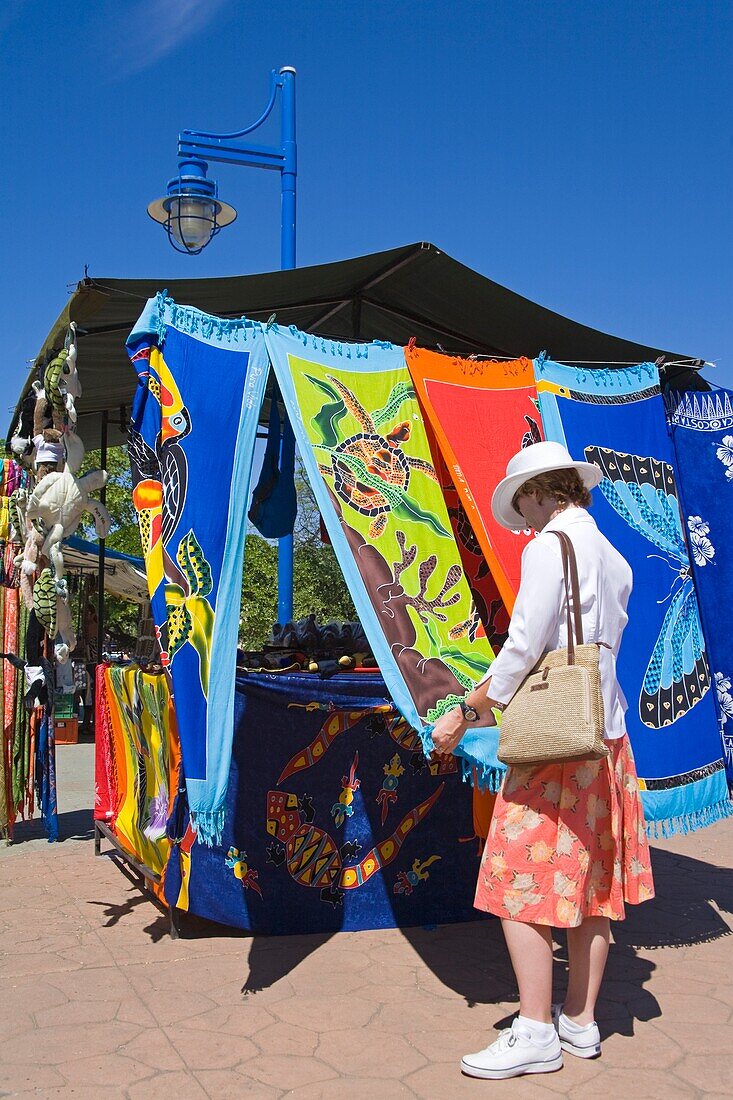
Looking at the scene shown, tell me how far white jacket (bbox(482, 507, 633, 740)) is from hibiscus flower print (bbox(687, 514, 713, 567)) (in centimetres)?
165

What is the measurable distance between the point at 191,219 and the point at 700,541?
370cm

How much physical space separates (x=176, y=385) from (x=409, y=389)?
0.95 meters

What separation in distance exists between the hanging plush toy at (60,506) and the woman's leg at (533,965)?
3.39 m

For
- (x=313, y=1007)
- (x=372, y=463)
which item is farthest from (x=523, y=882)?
(x=372, y=463)

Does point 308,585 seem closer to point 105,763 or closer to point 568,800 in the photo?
point 105,763

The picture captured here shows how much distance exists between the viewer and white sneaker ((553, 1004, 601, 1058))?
2.84 m

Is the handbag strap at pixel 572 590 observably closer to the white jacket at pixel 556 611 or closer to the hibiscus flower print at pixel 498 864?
the white jacket at pixel 556 611

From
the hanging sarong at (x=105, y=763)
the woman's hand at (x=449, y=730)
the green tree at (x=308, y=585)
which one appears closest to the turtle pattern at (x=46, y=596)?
the hanging sarong at (x=105, y=763)

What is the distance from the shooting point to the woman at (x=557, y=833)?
8.81 ft

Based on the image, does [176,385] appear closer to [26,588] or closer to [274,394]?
[274,394]

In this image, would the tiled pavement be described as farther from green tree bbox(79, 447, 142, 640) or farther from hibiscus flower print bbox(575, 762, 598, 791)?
green tree bbox(79, 447, 142, 640)

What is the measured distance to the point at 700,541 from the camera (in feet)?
14.2

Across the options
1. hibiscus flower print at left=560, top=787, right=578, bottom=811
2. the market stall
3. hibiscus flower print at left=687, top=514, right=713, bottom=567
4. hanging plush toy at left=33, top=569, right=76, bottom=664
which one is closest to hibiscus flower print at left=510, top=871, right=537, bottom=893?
hibiscus flower print at left=560, top=787, right=578, bottom=811

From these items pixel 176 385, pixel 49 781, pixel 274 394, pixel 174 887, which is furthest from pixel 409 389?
pixel 49 781
